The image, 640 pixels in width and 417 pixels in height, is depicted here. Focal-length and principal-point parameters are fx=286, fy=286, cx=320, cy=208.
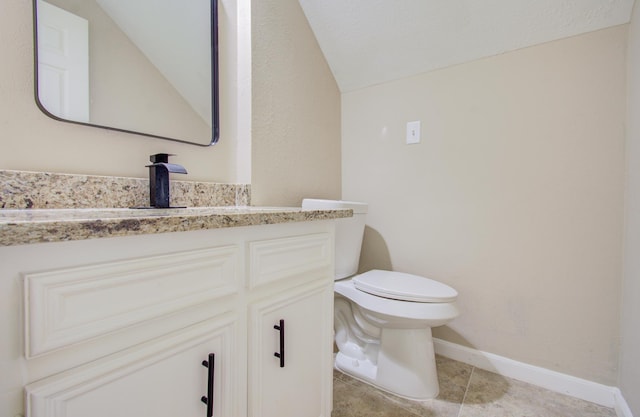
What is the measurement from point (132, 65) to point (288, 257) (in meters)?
0.80

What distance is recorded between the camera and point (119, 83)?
889 mm

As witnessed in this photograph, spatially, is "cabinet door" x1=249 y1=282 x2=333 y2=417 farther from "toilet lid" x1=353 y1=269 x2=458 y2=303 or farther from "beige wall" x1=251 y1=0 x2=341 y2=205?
"beige wall" x1=251 y1=0 x2=341 y2=205

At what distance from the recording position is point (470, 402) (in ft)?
3.91

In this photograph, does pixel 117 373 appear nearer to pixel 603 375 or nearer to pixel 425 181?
pixel 425 181

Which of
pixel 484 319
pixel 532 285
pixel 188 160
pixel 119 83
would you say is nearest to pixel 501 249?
pixel 532 285

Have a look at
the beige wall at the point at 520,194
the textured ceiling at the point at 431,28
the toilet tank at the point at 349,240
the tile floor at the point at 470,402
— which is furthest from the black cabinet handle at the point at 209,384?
the textured ceiling at the point at 431,28

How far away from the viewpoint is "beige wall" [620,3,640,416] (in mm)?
1007

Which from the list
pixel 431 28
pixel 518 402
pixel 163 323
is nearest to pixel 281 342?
pixel 163 323

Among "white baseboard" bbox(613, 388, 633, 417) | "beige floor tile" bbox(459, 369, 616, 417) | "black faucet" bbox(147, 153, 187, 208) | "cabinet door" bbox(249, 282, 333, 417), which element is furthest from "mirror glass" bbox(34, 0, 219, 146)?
"white baseboard" bbox(613, 388, 633, 417)

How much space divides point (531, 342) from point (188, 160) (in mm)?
1684

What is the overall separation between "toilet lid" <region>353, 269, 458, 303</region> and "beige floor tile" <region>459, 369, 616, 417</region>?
1.51 feet

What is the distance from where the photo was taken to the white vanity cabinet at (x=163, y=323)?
0.39 meters

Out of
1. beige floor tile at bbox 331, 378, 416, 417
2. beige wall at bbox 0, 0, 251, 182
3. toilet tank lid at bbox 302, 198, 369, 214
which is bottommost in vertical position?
beige floor tile at bbox 331, 378, 416, 417

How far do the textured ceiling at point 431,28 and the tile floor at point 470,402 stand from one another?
1538mm
